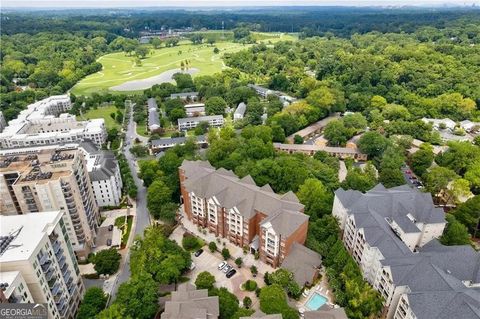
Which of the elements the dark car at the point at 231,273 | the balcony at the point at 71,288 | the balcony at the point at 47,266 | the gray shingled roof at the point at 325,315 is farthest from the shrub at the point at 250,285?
the balcony at the point at 47,266

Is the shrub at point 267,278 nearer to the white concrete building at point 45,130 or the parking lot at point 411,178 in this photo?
the parking lot at point 411,178

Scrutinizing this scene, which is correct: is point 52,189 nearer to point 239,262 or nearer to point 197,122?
point 239,262

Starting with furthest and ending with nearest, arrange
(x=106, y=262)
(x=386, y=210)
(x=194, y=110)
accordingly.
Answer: (x=194, y=110) → (x=386, y=210) → (x=106, y=262)

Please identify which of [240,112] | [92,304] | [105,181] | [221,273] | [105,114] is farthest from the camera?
[105,114]

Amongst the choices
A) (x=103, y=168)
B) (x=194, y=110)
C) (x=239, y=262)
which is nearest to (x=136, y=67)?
(x=194, y=110)

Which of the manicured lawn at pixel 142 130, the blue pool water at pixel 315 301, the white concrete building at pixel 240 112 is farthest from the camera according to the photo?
the white concrete building at pixel 240 112
